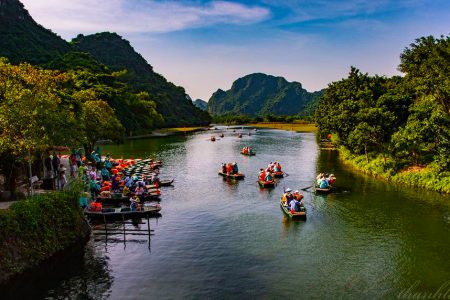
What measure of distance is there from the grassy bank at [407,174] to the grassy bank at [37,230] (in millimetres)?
40973

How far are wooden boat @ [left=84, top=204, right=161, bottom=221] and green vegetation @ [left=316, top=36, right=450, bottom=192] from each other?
33021mm

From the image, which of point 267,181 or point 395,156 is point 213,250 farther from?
point 395,156

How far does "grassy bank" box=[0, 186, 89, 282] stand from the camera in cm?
2627

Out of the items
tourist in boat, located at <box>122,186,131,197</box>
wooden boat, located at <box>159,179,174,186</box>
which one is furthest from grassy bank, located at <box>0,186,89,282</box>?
wooden boat, located at <box>159,179,174,186</box>

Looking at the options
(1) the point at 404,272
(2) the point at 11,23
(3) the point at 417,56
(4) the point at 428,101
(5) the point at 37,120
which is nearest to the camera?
(1) the point at 404,272

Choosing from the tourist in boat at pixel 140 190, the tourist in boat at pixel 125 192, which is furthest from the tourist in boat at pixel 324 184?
the tourist in boat at pixel 125 192

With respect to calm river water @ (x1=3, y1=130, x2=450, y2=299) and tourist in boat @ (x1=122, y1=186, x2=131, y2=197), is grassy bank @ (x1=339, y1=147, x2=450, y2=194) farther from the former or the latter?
tourist in boat @ (x1=122, y1=186, x2=131, y2=197)

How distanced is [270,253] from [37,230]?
17125 millimetres

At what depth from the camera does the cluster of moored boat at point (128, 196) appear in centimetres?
3962

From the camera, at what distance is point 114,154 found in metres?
92.4

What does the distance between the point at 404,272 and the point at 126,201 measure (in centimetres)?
3000

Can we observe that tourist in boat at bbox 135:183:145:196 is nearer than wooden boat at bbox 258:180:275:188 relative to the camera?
Yes

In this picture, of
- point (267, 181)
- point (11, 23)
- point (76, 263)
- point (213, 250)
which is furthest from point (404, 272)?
point (11, 23)

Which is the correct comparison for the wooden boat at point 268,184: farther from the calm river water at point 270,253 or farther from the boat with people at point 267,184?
the calm river water at point 270,253
